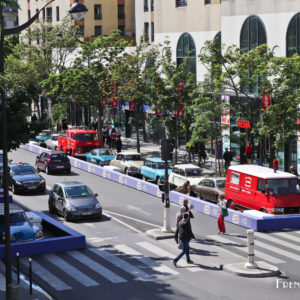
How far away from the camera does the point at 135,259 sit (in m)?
22.0

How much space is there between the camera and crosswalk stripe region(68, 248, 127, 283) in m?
19.6

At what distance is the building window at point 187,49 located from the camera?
173 ft

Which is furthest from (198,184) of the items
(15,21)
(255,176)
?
(15,21)

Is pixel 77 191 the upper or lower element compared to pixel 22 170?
lower

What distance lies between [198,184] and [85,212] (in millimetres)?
7013

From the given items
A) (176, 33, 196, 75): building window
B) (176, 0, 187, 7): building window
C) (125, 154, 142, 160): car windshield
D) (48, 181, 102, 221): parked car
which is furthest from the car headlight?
(176, 0, 187, 7): building window

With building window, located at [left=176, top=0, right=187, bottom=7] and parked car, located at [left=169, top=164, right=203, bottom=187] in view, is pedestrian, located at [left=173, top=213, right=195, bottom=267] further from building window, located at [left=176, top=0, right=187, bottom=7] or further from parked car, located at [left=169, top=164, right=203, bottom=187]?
building window, located at [left=176, top=0, right=187, bottom=7]

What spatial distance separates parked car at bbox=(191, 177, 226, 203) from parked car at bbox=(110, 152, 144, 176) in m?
7.96

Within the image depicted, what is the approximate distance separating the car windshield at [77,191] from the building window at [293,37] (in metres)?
16.2

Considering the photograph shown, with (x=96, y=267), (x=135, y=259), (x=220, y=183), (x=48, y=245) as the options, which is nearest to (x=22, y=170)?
(x=220, y=183)

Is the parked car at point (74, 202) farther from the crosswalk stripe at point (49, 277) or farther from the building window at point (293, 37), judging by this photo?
the building window at point (293, 37)

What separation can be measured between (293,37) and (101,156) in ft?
48.6

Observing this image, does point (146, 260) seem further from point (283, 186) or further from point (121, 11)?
point (121, 11)

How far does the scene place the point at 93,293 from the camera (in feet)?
59.4
